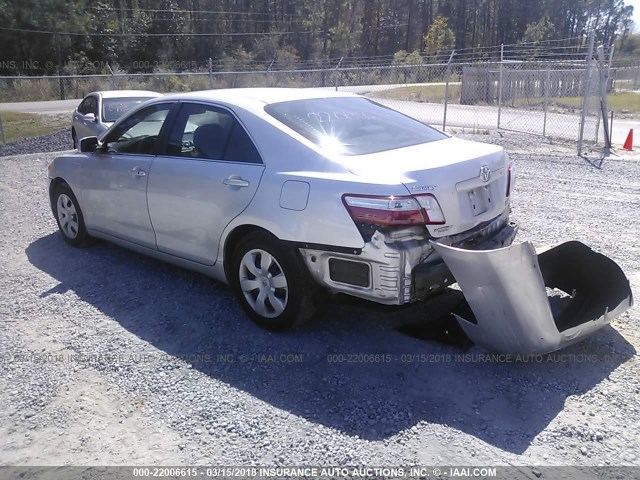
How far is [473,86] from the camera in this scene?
26.7 meters

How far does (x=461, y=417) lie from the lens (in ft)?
10.2

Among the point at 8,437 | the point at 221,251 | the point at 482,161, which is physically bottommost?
the point at 8,437

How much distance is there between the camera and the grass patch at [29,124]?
695 inches

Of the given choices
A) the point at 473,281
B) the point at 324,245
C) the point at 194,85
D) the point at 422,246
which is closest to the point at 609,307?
the point at 473,281

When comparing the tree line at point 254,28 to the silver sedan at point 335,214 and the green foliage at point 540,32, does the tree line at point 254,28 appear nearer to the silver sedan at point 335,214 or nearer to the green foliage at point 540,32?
the green foliage at point 540,32

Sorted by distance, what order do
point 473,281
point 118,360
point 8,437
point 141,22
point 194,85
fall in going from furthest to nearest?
point 141,22 < point 194,85 < point 118,360 < point 473,281 < point 8,437

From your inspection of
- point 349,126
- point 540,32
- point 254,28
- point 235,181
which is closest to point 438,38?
point 540,32

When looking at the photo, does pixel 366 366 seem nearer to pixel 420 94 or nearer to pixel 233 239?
pixel 233 239

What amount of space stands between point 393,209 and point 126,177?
278cm

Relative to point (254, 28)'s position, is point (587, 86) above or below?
below

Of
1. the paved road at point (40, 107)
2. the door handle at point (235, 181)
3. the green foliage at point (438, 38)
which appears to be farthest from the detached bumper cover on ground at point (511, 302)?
the green foliage at point (438, 38)

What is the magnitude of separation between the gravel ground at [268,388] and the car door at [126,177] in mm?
529

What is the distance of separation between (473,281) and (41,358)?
291 cm

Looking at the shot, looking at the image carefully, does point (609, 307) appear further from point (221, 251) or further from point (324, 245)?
point (221, 251)
